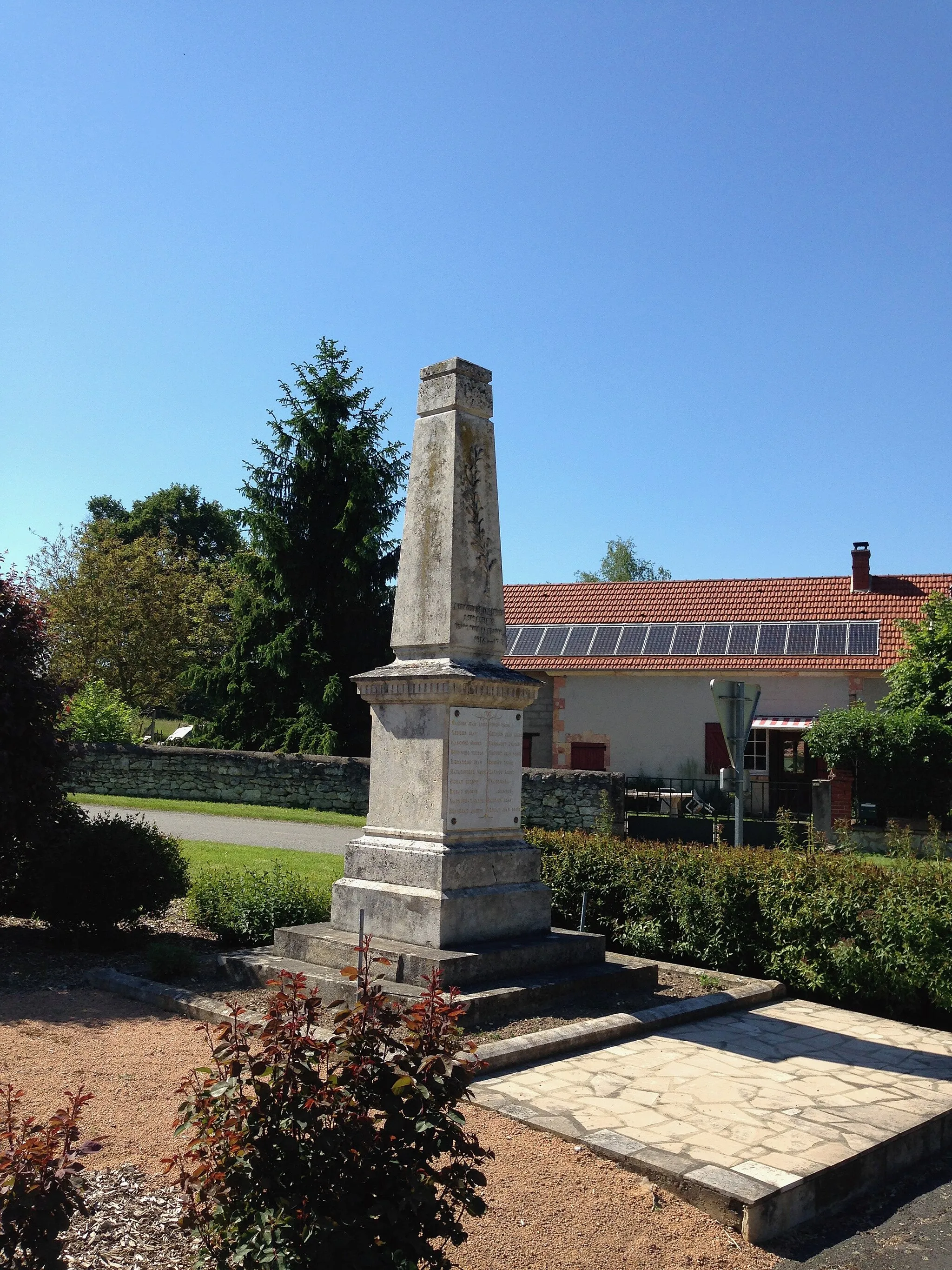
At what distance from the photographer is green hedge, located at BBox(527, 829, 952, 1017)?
7.34m

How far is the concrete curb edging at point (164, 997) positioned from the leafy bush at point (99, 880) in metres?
0.87

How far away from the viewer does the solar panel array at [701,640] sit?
25172mm

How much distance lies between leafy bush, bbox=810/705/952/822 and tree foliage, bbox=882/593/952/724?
4.18 feet

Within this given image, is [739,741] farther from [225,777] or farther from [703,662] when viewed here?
[703,662]

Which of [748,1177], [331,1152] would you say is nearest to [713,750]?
[748,1177]

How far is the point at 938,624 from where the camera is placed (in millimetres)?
20203

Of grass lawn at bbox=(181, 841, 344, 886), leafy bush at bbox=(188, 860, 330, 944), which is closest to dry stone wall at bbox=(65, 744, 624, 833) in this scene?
grass lawn at bbox=(181, 841, 344, 886)

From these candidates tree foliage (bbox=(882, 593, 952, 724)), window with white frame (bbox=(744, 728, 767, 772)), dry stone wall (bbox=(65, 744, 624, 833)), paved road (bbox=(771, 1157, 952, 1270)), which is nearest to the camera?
paved road (bbox=(771, 1157, 952, 1270))

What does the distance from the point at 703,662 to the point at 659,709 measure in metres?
1.65

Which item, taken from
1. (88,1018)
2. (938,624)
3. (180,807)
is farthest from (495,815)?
(938,624)

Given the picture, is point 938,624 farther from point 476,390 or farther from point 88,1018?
point 88,1018

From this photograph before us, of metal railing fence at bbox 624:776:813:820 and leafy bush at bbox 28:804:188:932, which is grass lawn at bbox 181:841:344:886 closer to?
leafy bush at bbox 28:804:188:932

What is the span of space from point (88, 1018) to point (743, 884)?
4.91 meters

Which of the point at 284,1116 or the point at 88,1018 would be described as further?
the point at 88,1018
